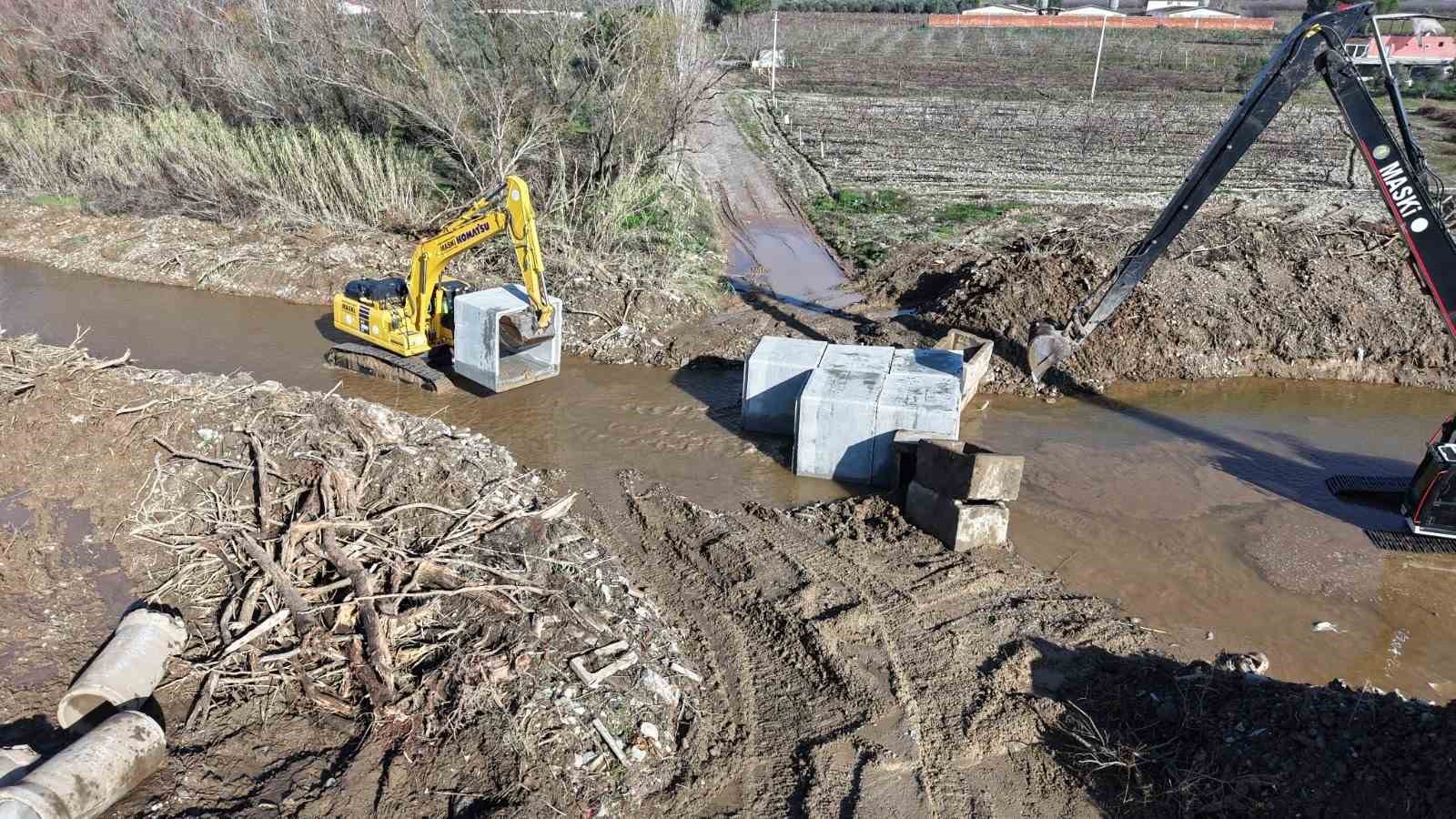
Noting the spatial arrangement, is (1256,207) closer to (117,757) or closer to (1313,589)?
(1313,589)

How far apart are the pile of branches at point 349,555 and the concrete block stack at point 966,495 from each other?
12.3 ft

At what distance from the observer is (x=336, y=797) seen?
19.7 feet

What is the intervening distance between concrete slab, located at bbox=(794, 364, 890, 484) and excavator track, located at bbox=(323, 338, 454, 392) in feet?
17.0

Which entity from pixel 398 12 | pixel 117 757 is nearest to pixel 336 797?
pixel 117 757

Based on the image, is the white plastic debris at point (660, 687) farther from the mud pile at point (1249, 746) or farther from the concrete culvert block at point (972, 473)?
the concrete culvert block at point (972, 473)

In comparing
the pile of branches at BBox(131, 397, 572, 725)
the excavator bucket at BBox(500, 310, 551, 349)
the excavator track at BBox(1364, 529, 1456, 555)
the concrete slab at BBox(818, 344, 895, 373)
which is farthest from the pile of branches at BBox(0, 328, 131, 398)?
the excavator track at BBox(1364, 529, 1456, 555)

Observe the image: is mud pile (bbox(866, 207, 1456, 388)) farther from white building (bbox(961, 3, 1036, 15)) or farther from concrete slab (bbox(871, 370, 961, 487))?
white building (bbox(961, 3, 1036, 15))

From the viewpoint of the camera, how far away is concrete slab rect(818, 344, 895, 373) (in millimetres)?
11047

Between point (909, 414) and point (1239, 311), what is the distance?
7.30m

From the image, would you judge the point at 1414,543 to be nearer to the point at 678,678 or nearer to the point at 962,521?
the point at 962,521

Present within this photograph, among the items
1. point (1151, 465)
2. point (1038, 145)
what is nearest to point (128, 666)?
point (1151, 465)

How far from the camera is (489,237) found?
38.2 ft

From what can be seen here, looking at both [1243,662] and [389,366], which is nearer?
[1243,662]

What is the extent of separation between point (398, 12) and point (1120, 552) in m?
16.9
